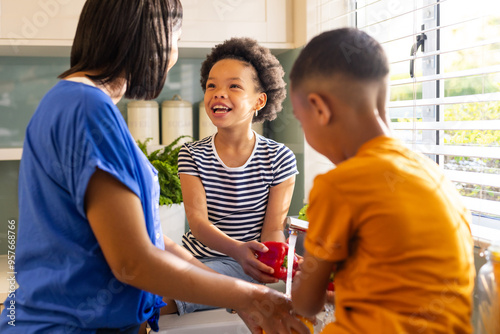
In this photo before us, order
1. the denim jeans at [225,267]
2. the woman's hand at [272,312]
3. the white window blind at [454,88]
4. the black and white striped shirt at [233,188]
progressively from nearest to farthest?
the woman's hand at [272,312], the white window blind at [454,88], the denim jeans at [225,267], the black and white striped shirt at [233,188]

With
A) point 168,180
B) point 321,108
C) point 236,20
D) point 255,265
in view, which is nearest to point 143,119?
point 168,180

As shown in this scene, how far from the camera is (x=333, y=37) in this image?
Answer: 0.65 m

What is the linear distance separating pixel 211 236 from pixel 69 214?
25.8 inches

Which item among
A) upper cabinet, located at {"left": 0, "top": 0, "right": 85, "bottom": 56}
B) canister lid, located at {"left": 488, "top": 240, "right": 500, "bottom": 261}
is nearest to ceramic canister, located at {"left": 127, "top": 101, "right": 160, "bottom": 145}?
upper cabinet, located at {"left": 0, "top": 0, "right": 85, "bottom": 56}

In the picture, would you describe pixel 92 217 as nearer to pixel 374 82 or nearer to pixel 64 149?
pixel 64 149

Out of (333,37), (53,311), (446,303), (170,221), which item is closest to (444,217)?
(446,303)

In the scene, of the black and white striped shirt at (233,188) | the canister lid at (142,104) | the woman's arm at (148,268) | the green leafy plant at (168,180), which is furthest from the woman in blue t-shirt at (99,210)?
the canister lid at (142,104)

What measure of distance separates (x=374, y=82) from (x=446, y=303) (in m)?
0.29

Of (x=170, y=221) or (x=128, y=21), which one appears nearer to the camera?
(x=128, y=21)

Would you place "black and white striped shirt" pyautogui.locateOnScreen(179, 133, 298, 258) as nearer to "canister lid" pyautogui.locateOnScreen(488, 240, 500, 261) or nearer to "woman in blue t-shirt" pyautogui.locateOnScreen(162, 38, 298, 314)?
"woman in blue t-shirt" pyautogui.locateOnScreen(162, 38, 298, 314)

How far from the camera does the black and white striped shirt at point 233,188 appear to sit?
147 cm

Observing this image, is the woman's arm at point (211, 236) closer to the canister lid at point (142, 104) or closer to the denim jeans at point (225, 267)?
the denim jeans at point (225, 267)

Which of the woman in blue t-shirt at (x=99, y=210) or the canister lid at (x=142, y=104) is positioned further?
the canister lid at (x=142, y=104)

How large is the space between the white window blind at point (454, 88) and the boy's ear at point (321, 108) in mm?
597
